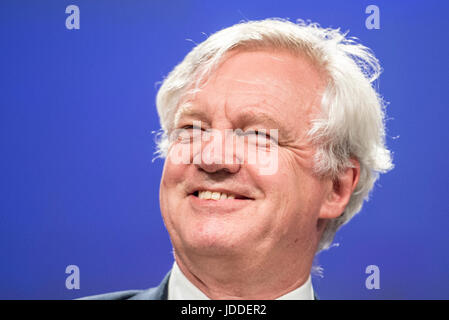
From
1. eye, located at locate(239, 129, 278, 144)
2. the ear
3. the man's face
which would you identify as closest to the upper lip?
the man's face

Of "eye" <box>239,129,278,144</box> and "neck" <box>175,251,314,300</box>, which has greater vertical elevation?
"eye" <box>239,129,278,144</box>

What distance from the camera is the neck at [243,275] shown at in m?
1.54

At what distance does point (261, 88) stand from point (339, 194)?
16.5 inches

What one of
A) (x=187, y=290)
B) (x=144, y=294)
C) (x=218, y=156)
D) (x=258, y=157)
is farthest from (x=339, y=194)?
(x=144, y=294)

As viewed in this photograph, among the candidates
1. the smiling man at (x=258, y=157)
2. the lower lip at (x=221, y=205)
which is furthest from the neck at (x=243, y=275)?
the lower lip at (x=221, y=205)

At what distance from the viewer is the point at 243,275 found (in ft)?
5.13

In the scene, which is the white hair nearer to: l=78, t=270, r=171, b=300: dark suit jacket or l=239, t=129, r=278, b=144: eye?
l=239, t=129, r=278, b=144: eye

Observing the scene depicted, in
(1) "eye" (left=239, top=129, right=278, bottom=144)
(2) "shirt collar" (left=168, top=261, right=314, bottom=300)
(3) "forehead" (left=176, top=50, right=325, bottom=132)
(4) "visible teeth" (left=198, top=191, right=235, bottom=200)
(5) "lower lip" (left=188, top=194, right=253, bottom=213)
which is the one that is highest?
(3) "forehead" (left=176, top=50, right=325, bottom=132)

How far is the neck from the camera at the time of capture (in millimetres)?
1541

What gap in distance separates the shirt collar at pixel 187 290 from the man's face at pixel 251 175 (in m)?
0.10

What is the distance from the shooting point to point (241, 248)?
150 centimetres

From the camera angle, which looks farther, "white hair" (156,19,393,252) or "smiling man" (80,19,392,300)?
"white hair" (156,19,393,252)
